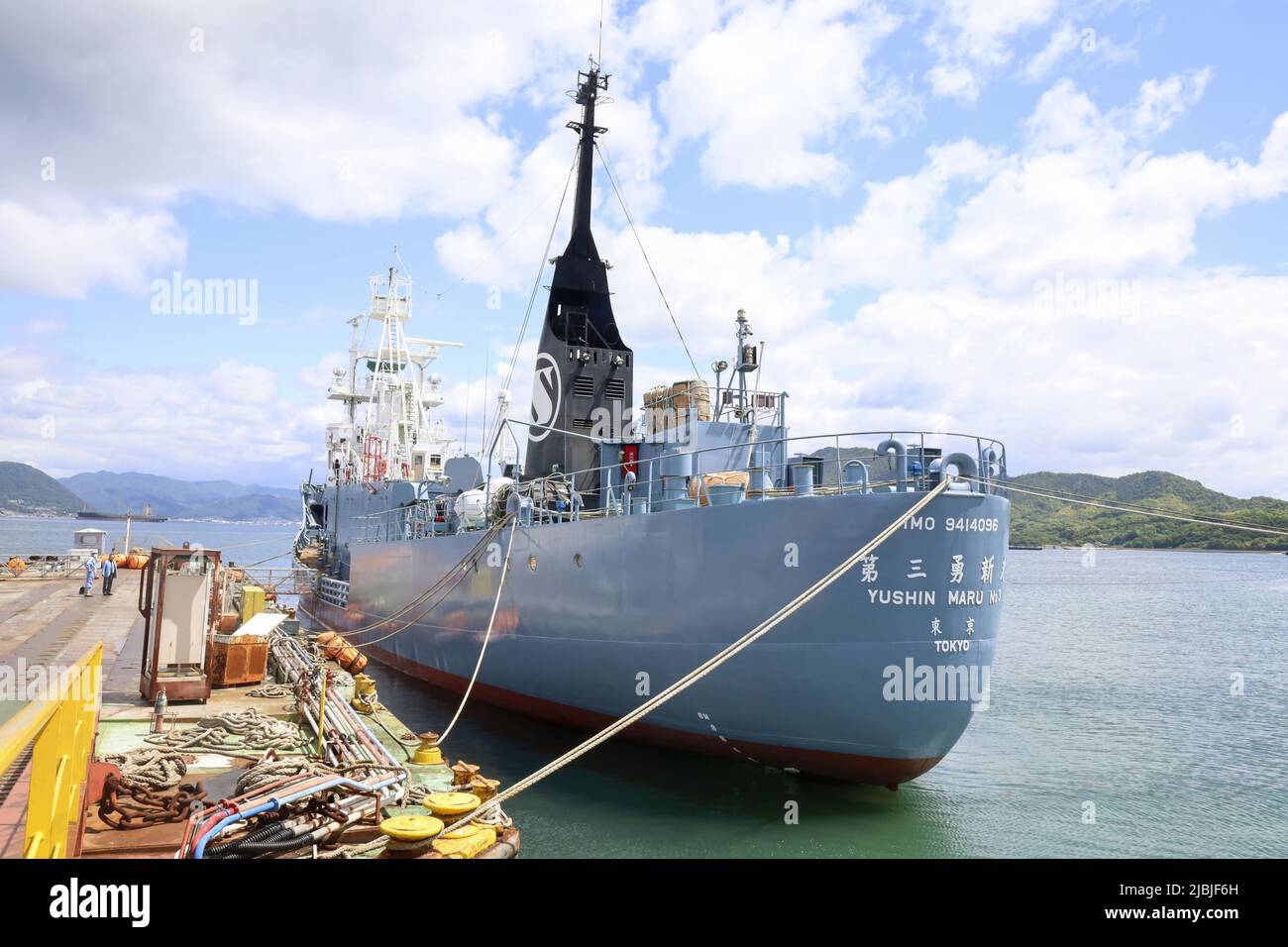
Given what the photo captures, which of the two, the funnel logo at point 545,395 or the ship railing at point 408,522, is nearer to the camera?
the funnel logo at point 545,395

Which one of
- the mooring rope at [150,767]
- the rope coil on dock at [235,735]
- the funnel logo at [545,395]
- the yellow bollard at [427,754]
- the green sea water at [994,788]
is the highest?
the funnel logo at [545,395]

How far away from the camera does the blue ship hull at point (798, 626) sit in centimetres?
984

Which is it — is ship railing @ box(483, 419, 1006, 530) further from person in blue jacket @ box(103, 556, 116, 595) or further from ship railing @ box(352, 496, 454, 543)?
person in blue jacket @ box(103, 556, 116, 595)

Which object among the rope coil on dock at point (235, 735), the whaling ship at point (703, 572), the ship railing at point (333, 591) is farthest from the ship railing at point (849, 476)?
the ship railing at point (333, 591)

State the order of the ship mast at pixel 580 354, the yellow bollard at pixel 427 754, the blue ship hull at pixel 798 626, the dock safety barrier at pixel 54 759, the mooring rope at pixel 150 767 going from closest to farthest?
the dock safety barrier at pixel 54 759
the mooring rope at pixel 150 767
the yellow bollard at pixel 427 754
the blue ship hull at pixel 798 626
the ship mast at pixel 580 354

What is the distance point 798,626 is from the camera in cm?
1020

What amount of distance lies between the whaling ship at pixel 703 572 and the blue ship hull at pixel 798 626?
1.1 inches

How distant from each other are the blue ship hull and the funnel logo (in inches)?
172

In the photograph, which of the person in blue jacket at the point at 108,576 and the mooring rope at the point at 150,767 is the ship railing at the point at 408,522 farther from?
the mooring rope at the point at 150,767

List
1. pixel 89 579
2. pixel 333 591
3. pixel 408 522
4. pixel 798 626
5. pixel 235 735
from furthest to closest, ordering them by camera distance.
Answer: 1. pixel 333 591
2. pixel 89 579
3. pixel 408 522
4. pixel 798 626
5. pixel 235 735

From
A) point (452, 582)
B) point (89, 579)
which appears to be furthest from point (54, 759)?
point (89, 579)

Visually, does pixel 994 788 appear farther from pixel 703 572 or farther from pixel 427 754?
pixel 427 754

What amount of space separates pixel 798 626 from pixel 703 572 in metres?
1.58

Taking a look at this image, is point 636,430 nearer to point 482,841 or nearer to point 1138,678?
point 482,841
